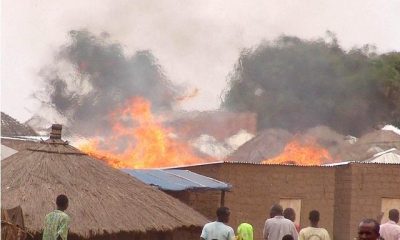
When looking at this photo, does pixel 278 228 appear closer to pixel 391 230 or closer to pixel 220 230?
pixel 220 230

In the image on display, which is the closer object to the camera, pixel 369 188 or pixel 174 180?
pixel 174 180

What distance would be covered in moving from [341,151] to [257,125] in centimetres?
323

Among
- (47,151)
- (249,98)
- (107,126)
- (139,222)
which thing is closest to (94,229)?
(139,222)

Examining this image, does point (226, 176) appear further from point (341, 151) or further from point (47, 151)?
point (341, 151)

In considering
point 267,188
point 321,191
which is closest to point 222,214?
point 267,188

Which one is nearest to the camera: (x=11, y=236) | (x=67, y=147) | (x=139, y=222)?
(x=11, y=236)

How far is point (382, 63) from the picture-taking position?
103ft

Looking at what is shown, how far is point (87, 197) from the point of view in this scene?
36.3ft

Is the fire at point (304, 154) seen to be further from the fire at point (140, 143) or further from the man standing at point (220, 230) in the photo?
the man standing at point (220, 230)

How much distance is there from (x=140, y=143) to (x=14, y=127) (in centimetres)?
368

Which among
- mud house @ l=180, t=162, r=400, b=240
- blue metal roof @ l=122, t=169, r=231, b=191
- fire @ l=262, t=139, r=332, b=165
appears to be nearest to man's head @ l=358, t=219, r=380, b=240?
blue metal roof @ l=122, t=169, r=231, b=191

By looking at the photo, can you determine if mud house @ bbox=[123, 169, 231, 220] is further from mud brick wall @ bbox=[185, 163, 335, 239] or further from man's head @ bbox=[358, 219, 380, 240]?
man's head @ bbox=[358, 219, 380, 240]

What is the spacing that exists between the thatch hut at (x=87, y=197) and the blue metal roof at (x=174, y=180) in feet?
4.22

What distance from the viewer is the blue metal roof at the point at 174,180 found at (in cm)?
→ 1377
